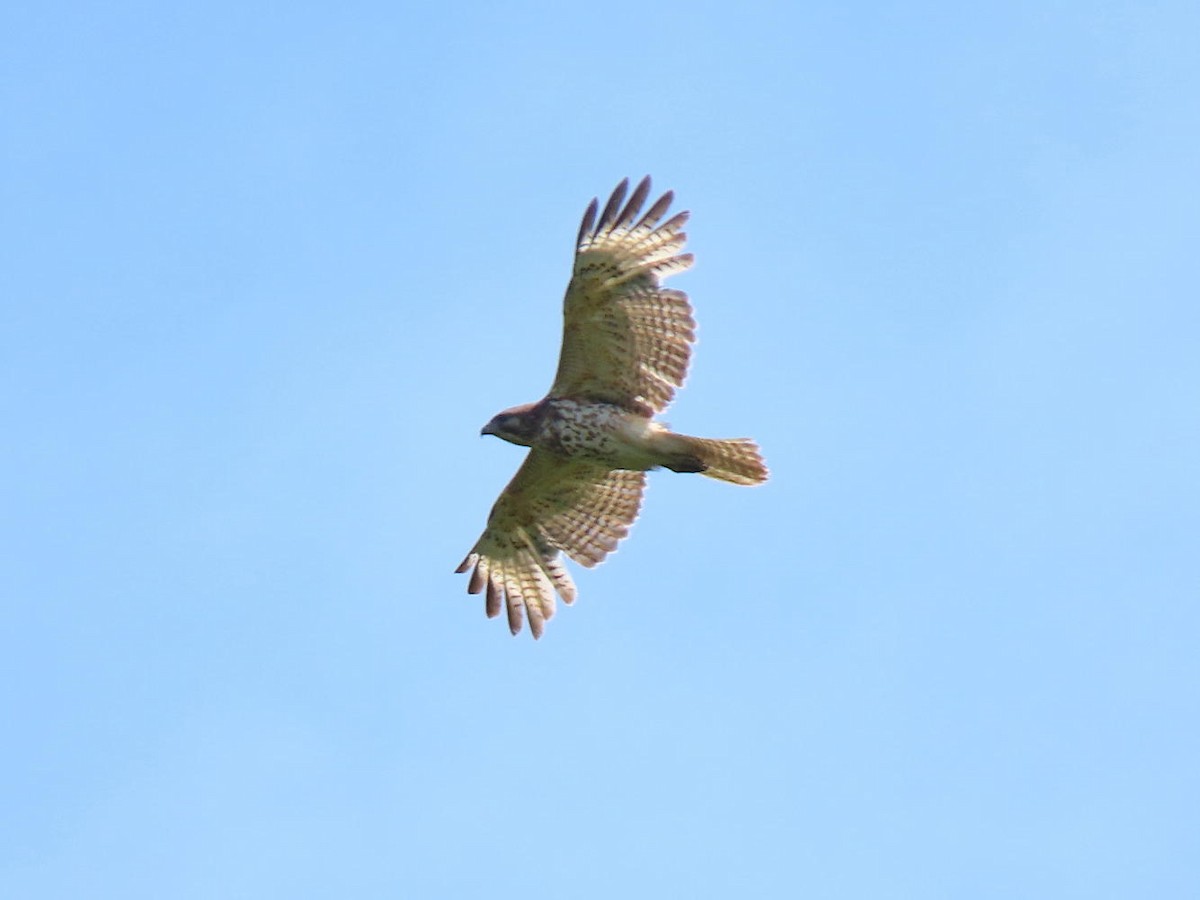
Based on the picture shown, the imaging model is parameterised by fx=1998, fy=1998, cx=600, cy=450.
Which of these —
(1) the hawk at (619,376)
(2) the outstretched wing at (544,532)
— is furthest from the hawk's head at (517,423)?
(2) the outstretched wing at (544,532)

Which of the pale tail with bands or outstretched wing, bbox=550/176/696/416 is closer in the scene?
outstretched wing, bbox=550/176/696/416

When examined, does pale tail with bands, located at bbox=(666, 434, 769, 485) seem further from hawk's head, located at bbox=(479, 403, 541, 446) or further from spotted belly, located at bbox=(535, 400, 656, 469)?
hawk's head, located at bbox=(479, 403, 541, 446)

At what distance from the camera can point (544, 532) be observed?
15141mm

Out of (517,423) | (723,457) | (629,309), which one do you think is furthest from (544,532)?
(629,309)

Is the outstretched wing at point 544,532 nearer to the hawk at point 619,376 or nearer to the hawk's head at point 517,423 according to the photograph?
Answer: the hawk at point 619,376

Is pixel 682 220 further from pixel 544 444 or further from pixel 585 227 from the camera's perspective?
pixel 544 444

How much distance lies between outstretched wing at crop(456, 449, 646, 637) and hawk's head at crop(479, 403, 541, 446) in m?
0.69

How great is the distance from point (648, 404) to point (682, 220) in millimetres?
1281

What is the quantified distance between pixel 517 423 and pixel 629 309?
1148 millimetres

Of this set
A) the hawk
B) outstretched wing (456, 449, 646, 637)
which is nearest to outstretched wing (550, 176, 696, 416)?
the hawk

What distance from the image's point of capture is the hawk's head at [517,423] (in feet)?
45.2

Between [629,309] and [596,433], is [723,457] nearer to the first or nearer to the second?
[596,433]

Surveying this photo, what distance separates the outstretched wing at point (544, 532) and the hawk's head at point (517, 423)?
0.69m

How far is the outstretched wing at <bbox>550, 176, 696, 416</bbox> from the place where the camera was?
43.5 feet
